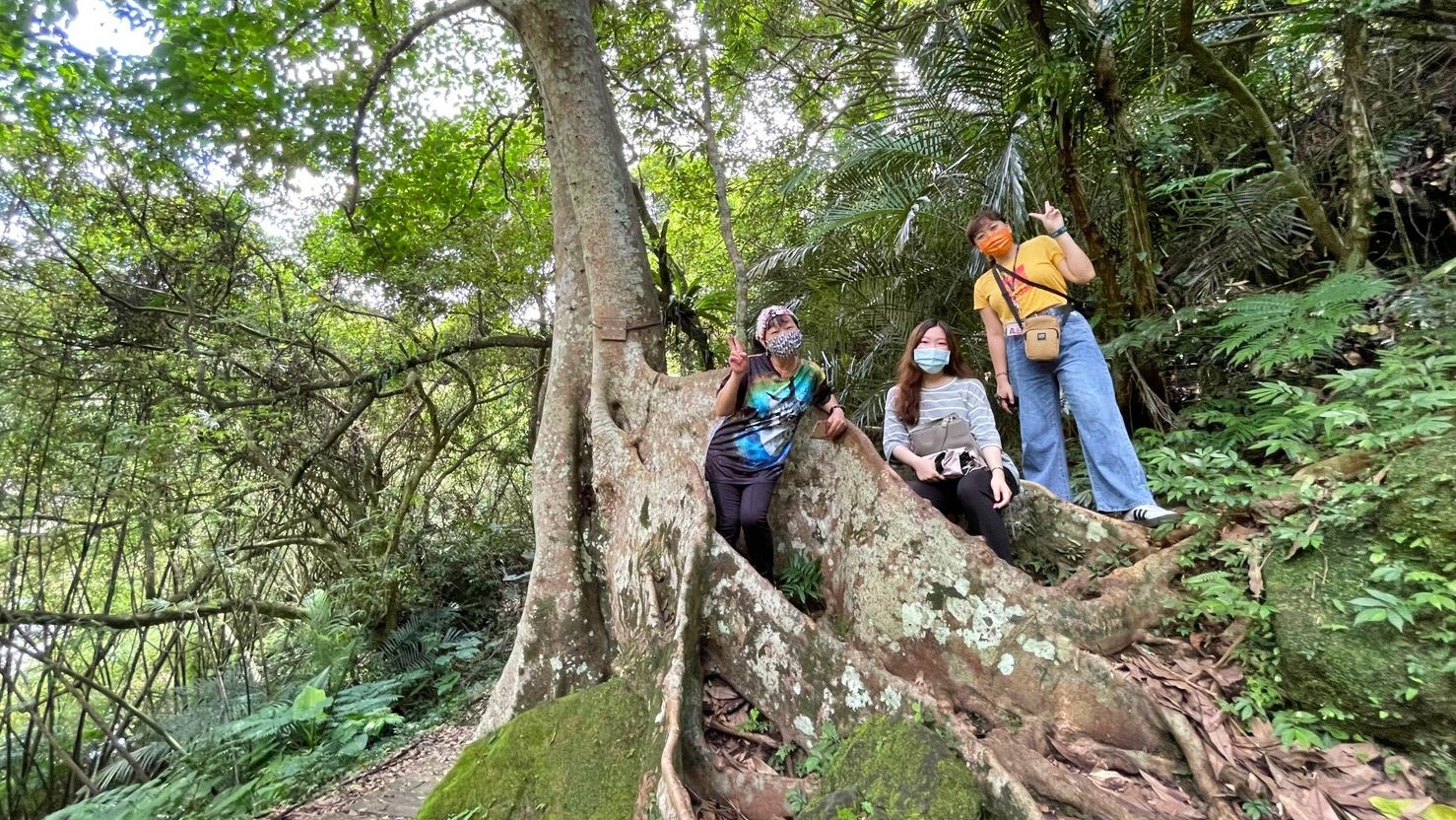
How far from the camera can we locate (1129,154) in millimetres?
3824

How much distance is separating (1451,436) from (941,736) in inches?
76.8

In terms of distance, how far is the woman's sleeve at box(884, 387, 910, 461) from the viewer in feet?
11.1

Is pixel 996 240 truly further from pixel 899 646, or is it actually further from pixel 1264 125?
pixel 899 646

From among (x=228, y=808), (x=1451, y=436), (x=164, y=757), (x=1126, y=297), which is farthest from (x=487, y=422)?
(x=1451, y=436)

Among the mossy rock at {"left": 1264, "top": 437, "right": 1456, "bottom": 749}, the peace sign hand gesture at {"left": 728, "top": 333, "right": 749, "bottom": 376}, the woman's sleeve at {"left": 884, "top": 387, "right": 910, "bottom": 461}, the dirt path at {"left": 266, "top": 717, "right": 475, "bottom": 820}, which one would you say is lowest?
the dirt path at {"left": 266, "top": 717, "right": 475, "bottom": 820}

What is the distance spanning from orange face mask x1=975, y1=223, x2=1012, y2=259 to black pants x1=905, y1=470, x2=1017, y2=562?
1273 millimetres

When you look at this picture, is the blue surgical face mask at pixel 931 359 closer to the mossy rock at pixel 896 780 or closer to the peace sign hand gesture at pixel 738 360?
the peace sign hand gesture at pixel 738 360

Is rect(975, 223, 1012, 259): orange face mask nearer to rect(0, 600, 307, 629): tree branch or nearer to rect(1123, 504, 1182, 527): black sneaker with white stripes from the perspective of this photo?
rect(1123, 504, 1182, 527): black sneaker with white stripes

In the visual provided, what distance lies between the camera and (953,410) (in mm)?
3264

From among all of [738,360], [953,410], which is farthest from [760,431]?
[953,410]

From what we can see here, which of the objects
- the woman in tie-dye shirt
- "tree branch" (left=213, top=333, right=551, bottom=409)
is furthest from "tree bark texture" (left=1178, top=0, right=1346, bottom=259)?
"tree branch" (left=213, top=333, right=551, bottom=409)

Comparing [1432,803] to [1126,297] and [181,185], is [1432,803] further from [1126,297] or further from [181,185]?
[181,185]

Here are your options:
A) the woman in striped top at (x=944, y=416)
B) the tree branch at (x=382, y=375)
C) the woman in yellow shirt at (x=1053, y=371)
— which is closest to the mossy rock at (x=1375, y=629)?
the woman in yellow shirt at (x=1053, y=371)

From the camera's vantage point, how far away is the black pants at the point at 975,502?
2.89 meters
